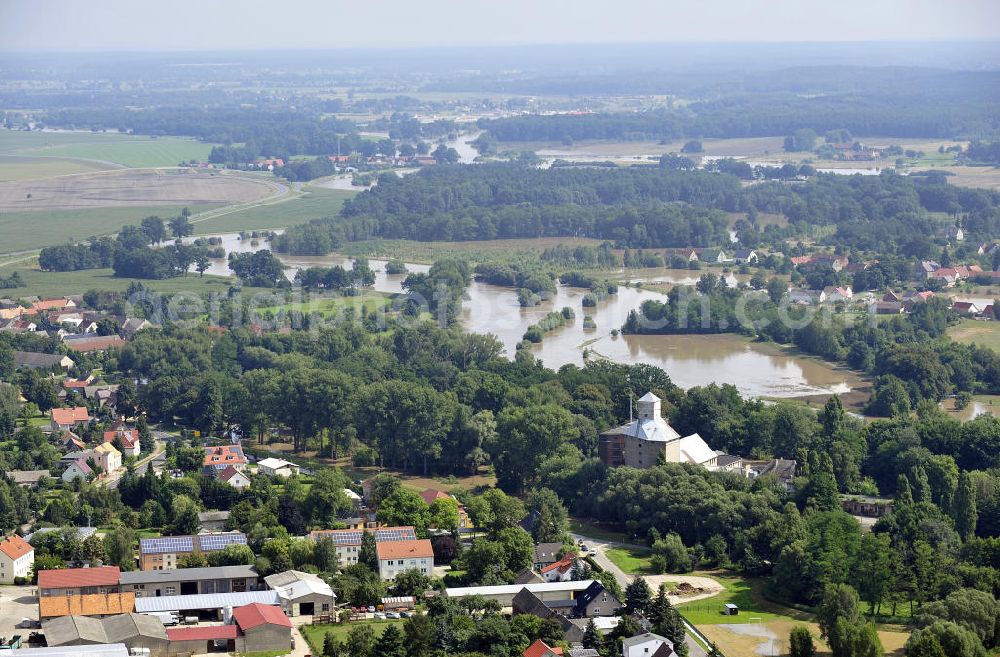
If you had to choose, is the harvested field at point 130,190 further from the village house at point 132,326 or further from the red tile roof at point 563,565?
the red tile roof at point 563,565

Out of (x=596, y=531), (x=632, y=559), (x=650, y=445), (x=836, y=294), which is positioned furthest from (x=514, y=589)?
(x=836, y=294)

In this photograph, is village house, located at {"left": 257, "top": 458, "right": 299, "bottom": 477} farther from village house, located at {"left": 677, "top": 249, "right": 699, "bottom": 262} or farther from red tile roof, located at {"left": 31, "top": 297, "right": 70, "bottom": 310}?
village house, located at {"left": 677, "top": 249, "right": 699, "bottom": 262}

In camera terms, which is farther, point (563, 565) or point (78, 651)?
point (563, 565)

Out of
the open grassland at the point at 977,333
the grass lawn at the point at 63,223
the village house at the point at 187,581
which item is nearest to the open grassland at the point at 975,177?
the open grassland at the point at 977,333

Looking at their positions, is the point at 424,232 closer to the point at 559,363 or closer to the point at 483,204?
the point at 483,204

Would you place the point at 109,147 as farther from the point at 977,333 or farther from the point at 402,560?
the point at 402,560

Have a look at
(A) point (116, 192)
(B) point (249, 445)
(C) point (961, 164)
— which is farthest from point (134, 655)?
(C) point (961, 164)

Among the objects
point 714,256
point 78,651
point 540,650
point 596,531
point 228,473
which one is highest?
point 78,651
